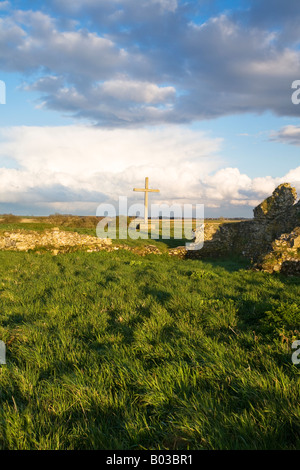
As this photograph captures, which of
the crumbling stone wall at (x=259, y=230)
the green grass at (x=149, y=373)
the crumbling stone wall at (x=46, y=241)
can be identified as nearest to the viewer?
the green grass at (x=149, y=373)

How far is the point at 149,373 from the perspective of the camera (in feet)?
12.2

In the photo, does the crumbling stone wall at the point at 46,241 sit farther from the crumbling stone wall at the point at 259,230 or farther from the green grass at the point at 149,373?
the green grass at the point at 149,373

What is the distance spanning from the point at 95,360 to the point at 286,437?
252cm

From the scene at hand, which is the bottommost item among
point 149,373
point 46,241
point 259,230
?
point 149,373

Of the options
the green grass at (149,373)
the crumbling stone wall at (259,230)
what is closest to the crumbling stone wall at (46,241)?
the crumbling stone wall at (259,230)

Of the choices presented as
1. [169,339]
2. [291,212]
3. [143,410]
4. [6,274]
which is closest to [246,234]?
[291,212]

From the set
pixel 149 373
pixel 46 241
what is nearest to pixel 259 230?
pixel 46 241

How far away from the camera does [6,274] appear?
10930 mm

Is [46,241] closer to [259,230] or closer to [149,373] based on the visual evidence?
[259,230]

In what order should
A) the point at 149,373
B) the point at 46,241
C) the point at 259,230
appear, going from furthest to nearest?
the point at 259,230 < the point at 46,241 < the point at 149,373

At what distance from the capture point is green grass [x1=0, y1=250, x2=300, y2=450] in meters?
2.70

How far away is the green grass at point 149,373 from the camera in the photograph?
2.70 meters

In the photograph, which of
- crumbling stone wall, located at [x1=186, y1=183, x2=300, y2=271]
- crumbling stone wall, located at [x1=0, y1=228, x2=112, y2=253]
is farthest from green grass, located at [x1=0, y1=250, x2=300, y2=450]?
crumbling stone wall, located at [x1=186, y1=183, x2=300, y2=271]
